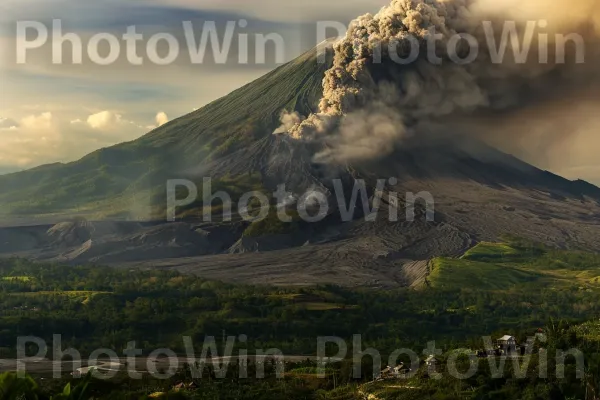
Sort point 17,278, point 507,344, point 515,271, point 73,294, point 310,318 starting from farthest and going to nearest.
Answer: point 515,271 < point 17,278 < point 73,294 < point 310,318 < point 507,344

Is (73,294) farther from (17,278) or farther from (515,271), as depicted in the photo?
(515,271)

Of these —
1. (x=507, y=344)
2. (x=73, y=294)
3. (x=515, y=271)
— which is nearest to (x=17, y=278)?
(x=73, y=294)

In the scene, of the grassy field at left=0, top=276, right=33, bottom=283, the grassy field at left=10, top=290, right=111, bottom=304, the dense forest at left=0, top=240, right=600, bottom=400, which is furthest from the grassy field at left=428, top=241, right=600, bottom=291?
the grassy field at left=0, top=276, right=33, bottom=283

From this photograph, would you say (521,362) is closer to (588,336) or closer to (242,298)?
(588,336)

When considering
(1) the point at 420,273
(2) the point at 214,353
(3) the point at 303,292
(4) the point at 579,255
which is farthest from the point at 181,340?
(4) the point at 579,255

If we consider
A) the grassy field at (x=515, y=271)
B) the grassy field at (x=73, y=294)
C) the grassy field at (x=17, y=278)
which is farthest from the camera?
the grassy field at (x=515, y=271)

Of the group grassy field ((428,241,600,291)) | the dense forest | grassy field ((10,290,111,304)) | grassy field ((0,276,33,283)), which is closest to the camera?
the dense forest

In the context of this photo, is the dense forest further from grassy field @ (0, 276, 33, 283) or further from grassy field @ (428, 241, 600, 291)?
grassy field @ (428, 241, 600, 291)

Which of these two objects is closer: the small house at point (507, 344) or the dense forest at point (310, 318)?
the dense forest at point (310, 318)

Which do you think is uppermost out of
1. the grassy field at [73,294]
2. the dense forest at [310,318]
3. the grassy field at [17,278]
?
the grassy field at [17,278]

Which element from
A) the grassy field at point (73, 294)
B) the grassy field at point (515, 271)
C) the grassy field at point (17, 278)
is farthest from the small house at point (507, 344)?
the grassy field at point (17, 278)

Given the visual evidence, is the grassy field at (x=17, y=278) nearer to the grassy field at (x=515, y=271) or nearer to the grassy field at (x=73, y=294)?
the grassy field at (x=73, y=294)

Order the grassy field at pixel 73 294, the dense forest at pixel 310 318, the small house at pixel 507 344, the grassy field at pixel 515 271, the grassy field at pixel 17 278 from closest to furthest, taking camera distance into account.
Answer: the dense forest at pixel 310 318, the small house at pixel 507 344, the grassy field at pixel 73 294, the grassy field at pixel 17 278, the grassy field at pixel 515 271
